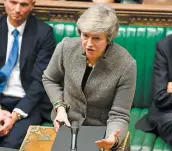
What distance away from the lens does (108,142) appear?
7.37ft

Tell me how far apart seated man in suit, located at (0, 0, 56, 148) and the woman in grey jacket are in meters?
0.45

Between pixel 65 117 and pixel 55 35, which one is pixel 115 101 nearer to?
pixel 65 117

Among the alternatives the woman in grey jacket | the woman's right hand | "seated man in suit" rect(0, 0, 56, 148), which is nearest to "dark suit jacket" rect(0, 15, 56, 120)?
"seated man in suit" rect(0, 0, 56, 148)

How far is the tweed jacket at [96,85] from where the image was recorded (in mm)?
2590

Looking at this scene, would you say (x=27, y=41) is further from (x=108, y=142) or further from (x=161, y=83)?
(x=108, y=142)

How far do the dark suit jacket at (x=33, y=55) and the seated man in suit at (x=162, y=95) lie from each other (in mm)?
726

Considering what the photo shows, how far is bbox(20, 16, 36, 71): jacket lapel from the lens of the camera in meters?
3.26

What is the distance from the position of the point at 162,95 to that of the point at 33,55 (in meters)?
Result: 0.91

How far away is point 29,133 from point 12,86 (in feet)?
2.33

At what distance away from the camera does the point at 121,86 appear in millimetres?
2600

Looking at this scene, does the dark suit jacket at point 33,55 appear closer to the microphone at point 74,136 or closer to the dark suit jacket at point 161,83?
the dark suit jacket at point 161,83

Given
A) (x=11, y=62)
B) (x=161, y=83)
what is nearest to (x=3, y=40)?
(x=11, y=62)

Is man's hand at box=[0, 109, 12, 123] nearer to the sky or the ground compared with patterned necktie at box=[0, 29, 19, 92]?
nearer to the ground

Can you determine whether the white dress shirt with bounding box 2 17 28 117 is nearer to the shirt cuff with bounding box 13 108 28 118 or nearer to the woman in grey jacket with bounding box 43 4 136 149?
the shirt cuff with bounding box 13 108 28 118
